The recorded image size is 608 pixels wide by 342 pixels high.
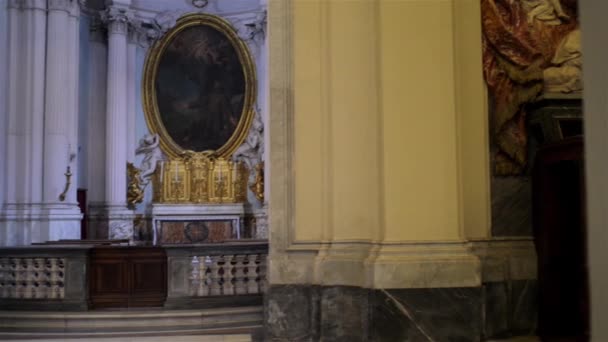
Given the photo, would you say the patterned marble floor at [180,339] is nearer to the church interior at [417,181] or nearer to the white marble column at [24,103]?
the church interior at [417,181]

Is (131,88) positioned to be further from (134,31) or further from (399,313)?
(399,313)

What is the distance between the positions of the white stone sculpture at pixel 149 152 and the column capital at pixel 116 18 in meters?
2.94

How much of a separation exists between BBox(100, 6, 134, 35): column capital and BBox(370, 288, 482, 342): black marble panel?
1442cm

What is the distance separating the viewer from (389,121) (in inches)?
215

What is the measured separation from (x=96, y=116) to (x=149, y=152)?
5.62 feet

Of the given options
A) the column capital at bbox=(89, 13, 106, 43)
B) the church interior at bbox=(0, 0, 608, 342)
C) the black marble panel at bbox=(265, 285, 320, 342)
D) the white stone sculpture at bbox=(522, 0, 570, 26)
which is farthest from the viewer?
Result: the column capital at bbox=(89, 13, 106, 43)

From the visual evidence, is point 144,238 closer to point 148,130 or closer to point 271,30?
point 148,130

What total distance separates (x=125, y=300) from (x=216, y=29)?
11.7 meters

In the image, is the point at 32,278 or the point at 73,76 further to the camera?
the point at 73,76

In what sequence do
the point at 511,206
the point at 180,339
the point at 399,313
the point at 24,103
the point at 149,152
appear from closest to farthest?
the point at 399,313 < the point at 511,206 < the point at 180,339 < the point at 24,103 < the point at 149,152

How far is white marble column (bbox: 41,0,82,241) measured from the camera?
574 inches

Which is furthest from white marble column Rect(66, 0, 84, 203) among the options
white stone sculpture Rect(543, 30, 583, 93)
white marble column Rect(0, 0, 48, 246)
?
white stone sculpture Rect(543, 30, 583, 93)

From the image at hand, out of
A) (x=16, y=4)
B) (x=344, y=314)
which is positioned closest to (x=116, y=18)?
(x=16, y=4)

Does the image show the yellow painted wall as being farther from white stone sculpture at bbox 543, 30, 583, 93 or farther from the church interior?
white stone sculpture at bbox 543, 30, 583, 93
